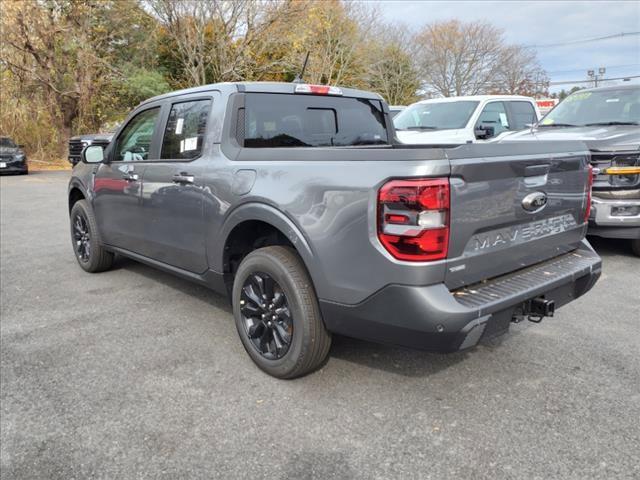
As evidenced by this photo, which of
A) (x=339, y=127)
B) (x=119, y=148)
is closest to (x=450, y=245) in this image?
(x=339, y=127)

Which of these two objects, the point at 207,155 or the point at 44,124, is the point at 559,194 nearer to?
the point at 207,155

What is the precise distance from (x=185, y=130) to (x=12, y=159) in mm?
17513

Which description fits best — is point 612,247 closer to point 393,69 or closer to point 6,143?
point 6,143

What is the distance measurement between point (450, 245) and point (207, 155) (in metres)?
1.93

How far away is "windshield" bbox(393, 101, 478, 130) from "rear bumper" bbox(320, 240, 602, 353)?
6.46 meters

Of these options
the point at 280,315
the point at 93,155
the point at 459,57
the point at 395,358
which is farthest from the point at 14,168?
the point at 459,57

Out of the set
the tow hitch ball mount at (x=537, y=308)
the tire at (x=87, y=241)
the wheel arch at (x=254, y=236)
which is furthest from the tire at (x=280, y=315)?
the tire at (x=87, y=241)

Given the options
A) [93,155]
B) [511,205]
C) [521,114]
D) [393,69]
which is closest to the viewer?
[511,205]

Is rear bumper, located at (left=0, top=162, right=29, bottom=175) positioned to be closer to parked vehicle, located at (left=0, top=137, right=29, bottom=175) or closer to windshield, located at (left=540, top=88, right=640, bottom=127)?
parked vehicle, located at (left=0, top=137, right=29, bottom=175)

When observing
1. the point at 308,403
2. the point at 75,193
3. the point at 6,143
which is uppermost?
the point at 6,143

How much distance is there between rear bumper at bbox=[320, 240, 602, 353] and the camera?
2453mm

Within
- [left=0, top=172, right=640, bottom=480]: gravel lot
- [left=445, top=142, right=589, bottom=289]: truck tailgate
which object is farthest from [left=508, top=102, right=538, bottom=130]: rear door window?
[left=445, top=142, right=589, bottom=289]: truck tailgate

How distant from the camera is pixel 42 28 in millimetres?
20281

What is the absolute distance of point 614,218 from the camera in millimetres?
5523
